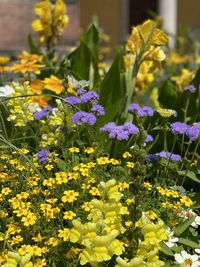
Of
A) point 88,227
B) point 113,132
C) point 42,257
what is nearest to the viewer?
point 88,227

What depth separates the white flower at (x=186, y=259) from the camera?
211 cm

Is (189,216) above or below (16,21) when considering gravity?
above

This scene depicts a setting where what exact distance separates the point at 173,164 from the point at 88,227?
701 mm

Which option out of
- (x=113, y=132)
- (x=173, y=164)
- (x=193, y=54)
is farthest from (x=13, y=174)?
(x=193, y=54)

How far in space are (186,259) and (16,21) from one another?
10.5 feet

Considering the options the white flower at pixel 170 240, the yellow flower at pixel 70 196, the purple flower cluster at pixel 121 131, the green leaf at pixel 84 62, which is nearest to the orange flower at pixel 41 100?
the green leaf at pixel 84 62

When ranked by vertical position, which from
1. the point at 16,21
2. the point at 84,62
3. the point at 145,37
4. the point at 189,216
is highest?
the point at 145,37

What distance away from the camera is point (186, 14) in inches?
465

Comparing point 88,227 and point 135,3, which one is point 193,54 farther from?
point 135,3

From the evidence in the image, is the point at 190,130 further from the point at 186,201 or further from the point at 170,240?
the point at 170,240

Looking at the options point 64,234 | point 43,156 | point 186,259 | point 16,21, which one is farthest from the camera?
point 16,21

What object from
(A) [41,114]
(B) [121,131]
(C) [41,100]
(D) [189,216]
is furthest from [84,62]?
(D) [189,216]

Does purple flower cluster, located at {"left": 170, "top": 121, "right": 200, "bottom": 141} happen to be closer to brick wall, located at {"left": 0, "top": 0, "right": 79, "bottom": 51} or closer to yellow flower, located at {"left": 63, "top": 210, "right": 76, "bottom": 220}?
yellow flower, located at {"left": 63, "top": 210, "right": 76, "bottom": 220}

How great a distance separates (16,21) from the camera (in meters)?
4.95
